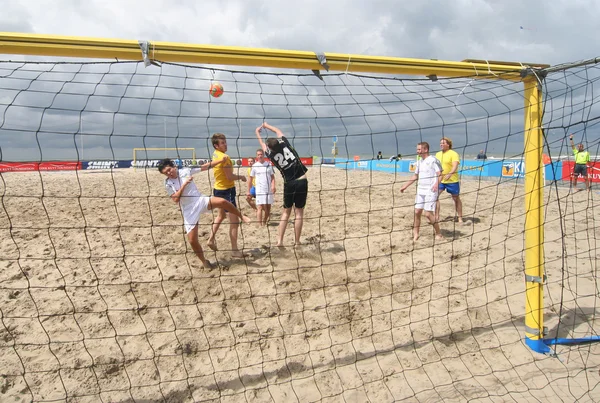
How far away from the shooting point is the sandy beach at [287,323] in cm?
252

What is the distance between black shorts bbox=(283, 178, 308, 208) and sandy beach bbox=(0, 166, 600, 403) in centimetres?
64

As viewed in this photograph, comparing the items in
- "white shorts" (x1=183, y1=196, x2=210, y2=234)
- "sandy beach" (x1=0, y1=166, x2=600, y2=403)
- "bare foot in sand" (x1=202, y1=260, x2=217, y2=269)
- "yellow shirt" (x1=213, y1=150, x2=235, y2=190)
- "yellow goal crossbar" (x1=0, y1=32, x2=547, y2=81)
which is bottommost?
"sandy beach" (x1=0, y1=166, x2=600, y2=403)

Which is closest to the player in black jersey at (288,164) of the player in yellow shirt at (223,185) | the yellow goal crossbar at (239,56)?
the player in yellow shirt at (223,185)

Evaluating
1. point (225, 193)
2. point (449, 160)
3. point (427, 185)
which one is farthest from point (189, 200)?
point (449, 160)

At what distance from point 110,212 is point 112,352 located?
4.27m

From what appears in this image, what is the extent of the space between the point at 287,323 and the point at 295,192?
1.74 metres

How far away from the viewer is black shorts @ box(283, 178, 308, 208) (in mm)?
4461

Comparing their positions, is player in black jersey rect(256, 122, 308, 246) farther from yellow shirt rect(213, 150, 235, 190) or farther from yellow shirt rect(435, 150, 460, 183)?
yellow shirt rect(435, 150, 460, 183)

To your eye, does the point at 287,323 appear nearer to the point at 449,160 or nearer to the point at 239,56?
the point at 239,56

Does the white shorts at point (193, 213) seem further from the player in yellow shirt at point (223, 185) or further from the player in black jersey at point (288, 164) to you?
the player in black jersey at point (288, 164)

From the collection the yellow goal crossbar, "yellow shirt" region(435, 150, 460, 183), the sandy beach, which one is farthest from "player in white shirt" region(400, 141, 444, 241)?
the yellow goal crossbar

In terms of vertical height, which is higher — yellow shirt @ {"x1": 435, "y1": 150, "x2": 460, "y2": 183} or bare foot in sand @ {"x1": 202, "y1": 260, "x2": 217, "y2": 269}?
yellow shirt @ {"x1": 435, "y1": 150, "x2": 460, "y2": 183}

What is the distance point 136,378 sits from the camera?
101 inches

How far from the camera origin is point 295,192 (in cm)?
447
